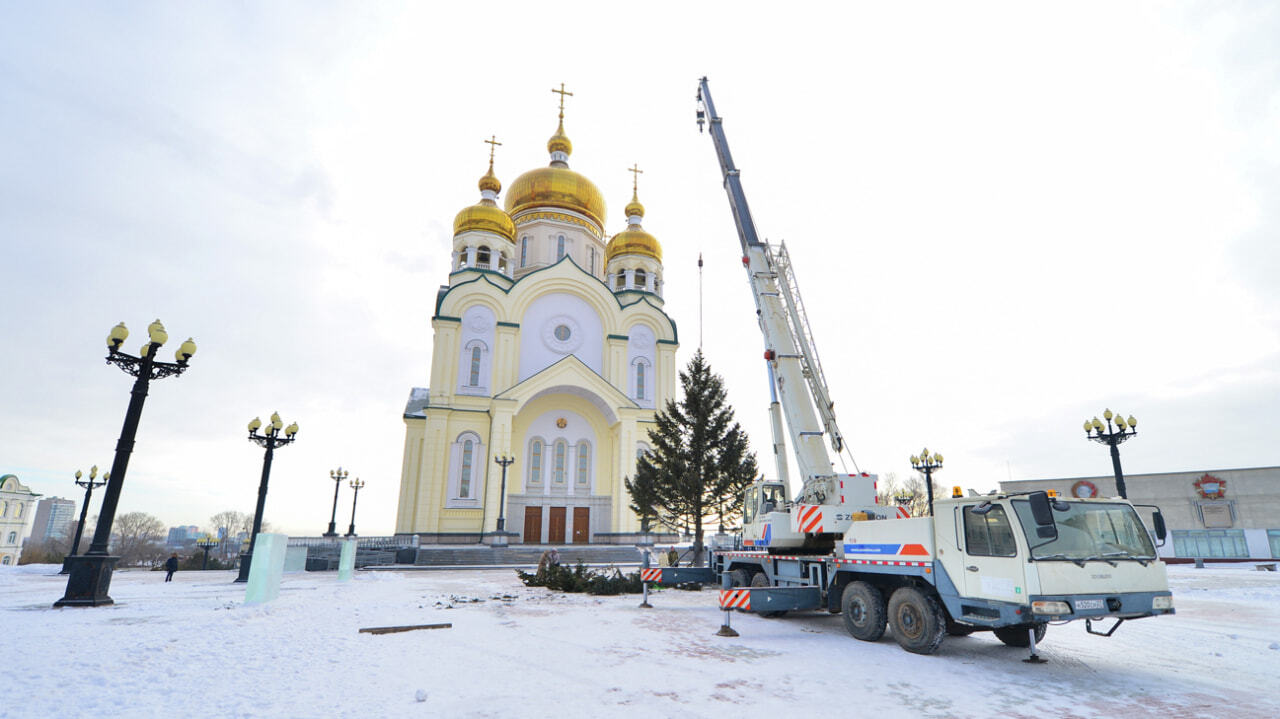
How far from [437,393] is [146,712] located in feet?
90.3

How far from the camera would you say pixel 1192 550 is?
1265 inches

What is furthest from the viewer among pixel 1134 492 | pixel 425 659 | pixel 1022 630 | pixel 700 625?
pixel 1134 492

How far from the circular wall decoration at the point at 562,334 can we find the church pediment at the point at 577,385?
2.83 meters

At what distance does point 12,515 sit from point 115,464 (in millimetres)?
53000

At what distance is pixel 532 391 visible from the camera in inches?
1214

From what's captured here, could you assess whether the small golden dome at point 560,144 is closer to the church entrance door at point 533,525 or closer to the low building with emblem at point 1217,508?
the church entrance door at point 533,525

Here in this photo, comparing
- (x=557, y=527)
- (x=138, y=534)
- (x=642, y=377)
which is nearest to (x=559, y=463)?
(x=557, y=527)

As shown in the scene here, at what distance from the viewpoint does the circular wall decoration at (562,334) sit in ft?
114

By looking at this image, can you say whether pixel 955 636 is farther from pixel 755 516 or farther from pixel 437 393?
pixel 437 393

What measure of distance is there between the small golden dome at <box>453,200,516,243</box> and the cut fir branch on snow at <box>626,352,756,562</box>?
20.0 meters

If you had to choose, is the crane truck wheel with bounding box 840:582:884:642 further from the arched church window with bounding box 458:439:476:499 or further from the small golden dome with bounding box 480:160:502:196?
the small golden dome with bounding box 480:160:502:196

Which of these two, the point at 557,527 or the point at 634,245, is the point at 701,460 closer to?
the point at 557,527

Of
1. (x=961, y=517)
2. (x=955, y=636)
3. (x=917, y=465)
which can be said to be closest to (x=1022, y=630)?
(x=955, y=636)

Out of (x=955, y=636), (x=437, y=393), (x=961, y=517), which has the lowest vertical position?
(x=955, y=636)
